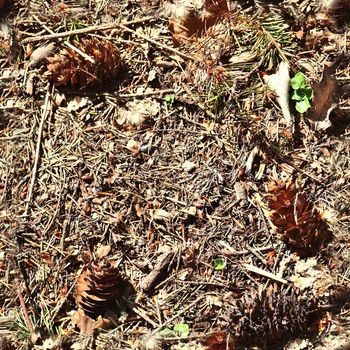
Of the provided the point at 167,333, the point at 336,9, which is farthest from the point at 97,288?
the point at 336,9

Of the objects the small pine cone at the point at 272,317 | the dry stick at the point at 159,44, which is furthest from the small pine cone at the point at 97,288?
the dry stick at the point at 159,44

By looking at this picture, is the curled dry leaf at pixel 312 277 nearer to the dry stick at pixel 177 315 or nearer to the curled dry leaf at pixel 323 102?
the dry stick at pixel 177 315

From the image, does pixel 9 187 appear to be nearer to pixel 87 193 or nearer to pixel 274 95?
pixel 87 193

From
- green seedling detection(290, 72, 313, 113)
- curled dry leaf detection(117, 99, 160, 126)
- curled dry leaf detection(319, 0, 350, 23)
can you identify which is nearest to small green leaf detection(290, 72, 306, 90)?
green seedling detection(290, 72, 313, 113)

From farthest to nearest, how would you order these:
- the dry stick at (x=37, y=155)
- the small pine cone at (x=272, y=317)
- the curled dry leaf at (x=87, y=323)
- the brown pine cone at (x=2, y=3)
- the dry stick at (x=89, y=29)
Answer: the brown pine cone at (x=2, y=3) → the dry stick at (x=89, y=29) → the dry stick at (x=37, y=155) → the curled dry leaf at (x=87, y=323) → the small pine cone at (x=272, y=317)

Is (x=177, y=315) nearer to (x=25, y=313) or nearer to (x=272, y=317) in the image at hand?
(x=272, y=317)

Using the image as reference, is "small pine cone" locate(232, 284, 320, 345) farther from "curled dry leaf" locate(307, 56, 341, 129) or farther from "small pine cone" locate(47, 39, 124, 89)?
"small pine cone" locate(47, 39, 124, 89)
